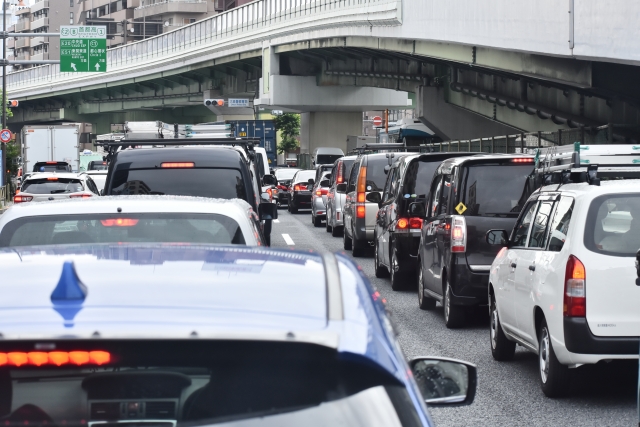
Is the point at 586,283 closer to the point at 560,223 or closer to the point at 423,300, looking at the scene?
the point at 560,223

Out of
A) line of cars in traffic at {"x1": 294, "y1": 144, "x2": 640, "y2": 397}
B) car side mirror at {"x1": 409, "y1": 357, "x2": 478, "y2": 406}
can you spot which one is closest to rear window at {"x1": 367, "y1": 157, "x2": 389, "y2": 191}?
line of cars in traffic at {"x1": 294, "y1": 144, "x2": 640, "y2": 397}

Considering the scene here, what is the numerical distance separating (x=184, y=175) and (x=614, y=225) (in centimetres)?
511

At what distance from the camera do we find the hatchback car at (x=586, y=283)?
7770 millimetres

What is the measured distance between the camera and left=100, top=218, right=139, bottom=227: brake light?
685 cm

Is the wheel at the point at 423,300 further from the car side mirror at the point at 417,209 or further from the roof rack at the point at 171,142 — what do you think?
the roof rack at the point at 171,142

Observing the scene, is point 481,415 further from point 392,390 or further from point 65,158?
point 65,158

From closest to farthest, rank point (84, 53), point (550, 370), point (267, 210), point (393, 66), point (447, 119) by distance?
point (550, 370), point (267, 210), point (84, 53), point (393, 66), point (447, 119)

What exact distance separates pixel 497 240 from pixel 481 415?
2.10m

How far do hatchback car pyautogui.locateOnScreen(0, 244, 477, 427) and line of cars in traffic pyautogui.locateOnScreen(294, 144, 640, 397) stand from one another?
467 cm

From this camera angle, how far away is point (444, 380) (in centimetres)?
362

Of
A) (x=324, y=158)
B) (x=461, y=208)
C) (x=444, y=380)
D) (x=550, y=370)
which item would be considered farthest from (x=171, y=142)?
(x=324, y=158)

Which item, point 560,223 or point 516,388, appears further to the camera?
point 516,388

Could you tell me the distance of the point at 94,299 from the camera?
2.63 m

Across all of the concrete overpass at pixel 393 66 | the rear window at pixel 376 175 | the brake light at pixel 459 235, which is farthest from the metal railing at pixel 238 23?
the brake light at pixel 459 235
